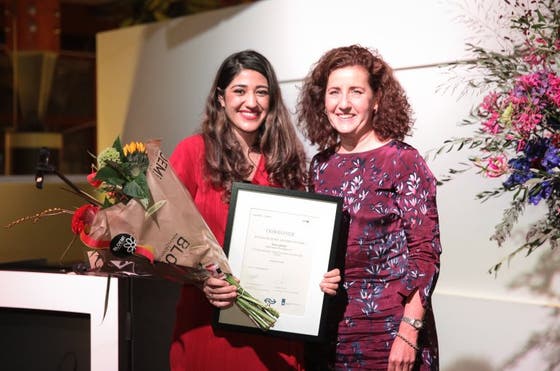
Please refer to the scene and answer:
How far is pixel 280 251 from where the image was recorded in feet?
7.50

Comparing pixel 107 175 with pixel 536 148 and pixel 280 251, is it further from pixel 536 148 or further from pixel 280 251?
pixel 536 148

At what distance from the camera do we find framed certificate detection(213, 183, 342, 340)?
2279 millimetres

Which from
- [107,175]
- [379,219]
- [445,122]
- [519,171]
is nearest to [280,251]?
[379,219]

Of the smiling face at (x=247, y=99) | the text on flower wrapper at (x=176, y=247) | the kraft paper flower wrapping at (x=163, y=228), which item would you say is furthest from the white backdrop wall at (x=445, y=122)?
the text on flower wrapper at (x=176, y=247)

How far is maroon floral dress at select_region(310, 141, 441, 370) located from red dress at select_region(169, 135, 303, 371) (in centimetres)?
19

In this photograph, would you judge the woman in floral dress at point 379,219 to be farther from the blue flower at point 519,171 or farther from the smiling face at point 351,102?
the blue flower at point 519,171

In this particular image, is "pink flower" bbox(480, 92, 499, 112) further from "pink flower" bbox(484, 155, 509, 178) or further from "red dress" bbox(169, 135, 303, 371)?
"red dress" bbox(169, 135, 303, 371)

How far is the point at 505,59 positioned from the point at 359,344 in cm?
90

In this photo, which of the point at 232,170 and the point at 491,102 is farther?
the point at 232,170

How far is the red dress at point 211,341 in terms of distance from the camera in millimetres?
2381

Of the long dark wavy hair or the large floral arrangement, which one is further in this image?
the long dark wavy hair

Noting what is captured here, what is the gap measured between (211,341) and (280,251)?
1.15ft

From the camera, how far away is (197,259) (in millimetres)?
2129

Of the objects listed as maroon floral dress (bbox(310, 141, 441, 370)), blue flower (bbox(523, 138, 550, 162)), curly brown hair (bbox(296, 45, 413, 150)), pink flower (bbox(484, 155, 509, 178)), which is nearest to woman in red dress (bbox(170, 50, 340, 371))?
maroon floral dress (bbox(310, 141, 441, 370))
